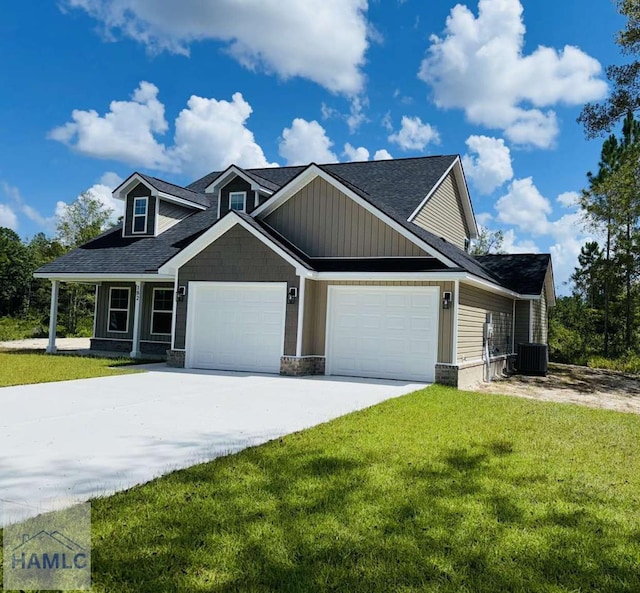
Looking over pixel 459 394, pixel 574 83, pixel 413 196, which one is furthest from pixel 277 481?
pixel 574 83

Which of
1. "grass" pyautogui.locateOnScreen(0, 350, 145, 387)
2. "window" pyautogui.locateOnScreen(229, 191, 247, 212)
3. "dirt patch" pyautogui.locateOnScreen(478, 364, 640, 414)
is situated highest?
"window" pyautogui.locateOnScreen(229, 191, 247, 212)

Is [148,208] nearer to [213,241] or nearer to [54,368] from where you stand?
[213,241]

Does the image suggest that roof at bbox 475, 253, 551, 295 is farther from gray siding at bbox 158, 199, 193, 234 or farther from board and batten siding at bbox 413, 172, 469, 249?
gray siding at bbox 158, 199, 193, 234


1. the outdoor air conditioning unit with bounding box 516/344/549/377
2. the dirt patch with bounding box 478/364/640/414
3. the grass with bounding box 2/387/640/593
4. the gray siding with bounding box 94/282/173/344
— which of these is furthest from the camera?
the gray siding with bounding box 94/282/173/344

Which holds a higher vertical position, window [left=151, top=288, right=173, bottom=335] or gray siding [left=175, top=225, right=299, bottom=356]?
gray siding [left=175, top=225, right=299, bottom=356]

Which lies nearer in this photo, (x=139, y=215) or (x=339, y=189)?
(x=339, y=189)

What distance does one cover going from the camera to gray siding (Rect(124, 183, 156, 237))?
1806cm

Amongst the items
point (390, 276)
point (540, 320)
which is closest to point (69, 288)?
point (390, 276)

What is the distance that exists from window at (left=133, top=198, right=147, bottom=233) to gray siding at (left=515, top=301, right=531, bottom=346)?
45.2 feet

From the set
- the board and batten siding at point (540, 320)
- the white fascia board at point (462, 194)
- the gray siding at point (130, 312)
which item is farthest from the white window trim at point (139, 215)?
the board and batten siding at point (540, 320)

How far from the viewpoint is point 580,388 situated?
1341 cm

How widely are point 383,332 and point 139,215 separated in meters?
10.6

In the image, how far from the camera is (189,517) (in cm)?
358

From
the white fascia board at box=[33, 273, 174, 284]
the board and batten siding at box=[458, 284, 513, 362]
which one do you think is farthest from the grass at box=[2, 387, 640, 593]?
the white fascia board at box=[33, 273, 174, 284]
